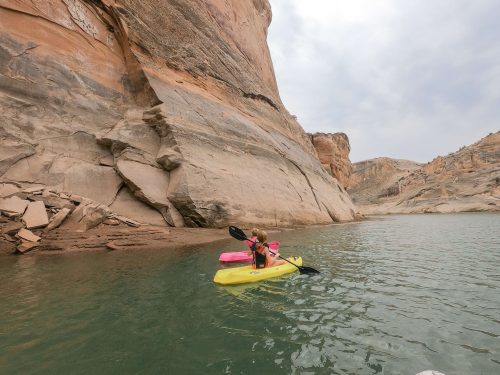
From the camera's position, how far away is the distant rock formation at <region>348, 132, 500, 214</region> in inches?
1837

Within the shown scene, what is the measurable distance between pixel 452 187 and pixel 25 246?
5867 centimetres

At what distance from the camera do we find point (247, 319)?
5.20 m

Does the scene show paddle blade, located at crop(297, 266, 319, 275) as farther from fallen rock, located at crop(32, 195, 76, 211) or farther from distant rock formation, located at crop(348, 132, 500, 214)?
distant rock formation, located at crop(348, 132, 500, 214)

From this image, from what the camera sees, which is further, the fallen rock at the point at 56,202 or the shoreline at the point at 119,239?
the fallen rock at the point at 56,202

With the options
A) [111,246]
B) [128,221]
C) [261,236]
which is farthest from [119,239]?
[261,236]

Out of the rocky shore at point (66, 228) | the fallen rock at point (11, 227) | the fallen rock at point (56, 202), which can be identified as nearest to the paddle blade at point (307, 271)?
the rocky shore at point (66, 228)

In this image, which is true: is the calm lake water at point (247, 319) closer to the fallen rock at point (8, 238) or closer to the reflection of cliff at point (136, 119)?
the fallen rock at point (8, 238)

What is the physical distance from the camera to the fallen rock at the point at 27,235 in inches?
413

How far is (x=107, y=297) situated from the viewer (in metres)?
6.17

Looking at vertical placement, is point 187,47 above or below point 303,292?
above

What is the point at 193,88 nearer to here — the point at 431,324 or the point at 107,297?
the point at 107,297

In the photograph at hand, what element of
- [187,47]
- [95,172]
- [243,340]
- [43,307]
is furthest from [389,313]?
[187,47]

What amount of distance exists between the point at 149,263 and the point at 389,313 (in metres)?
6.73

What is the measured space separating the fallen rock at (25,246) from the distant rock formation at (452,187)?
5145cm
